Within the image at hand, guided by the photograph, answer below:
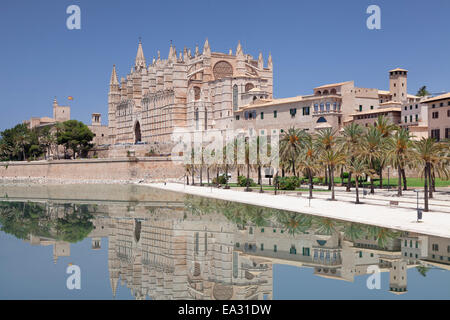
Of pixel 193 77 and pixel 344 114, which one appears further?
pixel 193 77

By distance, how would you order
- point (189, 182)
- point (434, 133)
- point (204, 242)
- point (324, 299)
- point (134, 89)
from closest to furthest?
point (324, 299) < point (204, 242) < point (434, 133) < point (189, 182) < point (134, 89)

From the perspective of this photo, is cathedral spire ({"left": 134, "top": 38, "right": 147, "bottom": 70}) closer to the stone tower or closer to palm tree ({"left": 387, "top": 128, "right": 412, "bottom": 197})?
the stone tower

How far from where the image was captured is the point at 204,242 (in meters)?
22.3

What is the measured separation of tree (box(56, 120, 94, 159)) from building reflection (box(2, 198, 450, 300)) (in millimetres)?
69608

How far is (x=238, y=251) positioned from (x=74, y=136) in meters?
82.4

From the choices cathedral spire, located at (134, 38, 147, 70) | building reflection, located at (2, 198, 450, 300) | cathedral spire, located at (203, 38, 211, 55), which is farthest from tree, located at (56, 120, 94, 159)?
building reflection, located at (2, 198, 450, 300)

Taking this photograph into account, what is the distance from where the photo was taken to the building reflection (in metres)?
15.5

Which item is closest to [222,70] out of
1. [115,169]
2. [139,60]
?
[139,60]

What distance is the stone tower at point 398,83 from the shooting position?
68.3m

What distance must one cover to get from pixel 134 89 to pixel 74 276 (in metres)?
91.4

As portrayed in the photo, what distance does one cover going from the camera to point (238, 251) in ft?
65.9

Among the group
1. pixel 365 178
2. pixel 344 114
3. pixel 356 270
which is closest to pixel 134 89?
pixel 344 114

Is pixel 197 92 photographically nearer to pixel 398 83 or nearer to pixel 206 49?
pixel 206 49
